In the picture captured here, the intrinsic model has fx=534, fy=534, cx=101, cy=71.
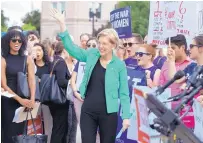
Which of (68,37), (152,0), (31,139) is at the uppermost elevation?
(152,0)

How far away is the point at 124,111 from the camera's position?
227 inches

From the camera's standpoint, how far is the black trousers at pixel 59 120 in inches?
299

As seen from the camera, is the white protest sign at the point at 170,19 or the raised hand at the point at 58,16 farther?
the white protest sign at the point at 170,19

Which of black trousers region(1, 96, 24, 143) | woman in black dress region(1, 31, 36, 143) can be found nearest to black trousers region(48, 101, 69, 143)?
woman in black dress region(1, 31, 36, 143)

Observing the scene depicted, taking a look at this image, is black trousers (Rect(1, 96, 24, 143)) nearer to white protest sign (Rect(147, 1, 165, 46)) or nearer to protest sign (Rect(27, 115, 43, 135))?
protest sign (Rect(27, 115, 43, 135))

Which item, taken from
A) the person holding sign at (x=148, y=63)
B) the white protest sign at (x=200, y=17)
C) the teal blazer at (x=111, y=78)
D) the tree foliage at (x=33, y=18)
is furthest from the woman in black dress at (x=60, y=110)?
the tree foliage at (x=33, y=18)

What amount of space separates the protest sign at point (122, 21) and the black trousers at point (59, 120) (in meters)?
1.39

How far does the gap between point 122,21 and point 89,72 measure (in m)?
2.65

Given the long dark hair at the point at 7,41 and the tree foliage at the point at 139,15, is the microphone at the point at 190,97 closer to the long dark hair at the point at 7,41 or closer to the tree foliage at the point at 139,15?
the long dark hair at the point at 7,41

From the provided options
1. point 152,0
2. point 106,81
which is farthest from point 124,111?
point 152,0

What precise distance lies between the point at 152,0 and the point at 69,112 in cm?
214

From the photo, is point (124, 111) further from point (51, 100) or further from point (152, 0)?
point (152, 0)

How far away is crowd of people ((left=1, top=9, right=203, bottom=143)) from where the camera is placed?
5.71 metres

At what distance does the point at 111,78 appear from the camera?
5719mm
